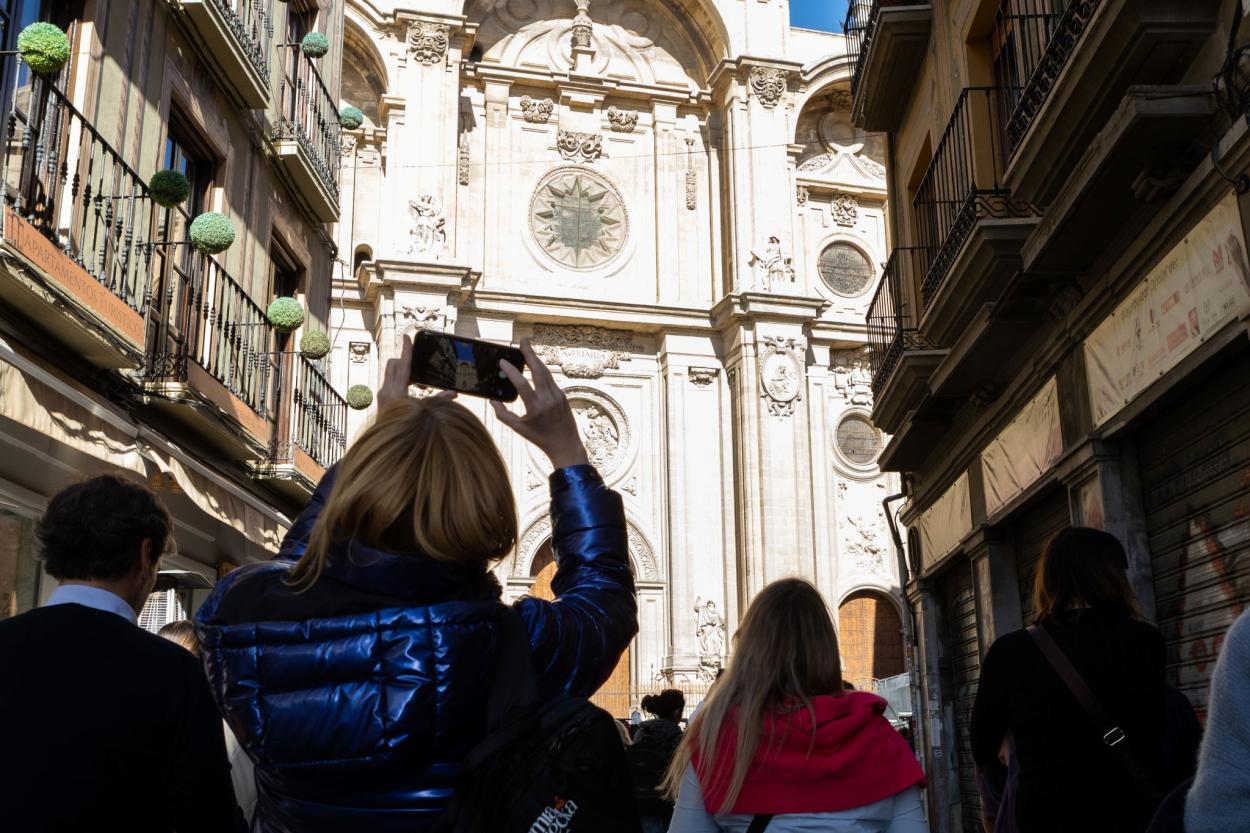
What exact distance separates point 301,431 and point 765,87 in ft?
58.8

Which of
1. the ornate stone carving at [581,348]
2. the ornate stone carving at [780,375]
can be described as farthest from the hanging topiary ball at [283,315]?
the ornate stone carving at [780,375]

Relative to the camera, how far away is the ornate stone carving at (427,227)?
983 inches

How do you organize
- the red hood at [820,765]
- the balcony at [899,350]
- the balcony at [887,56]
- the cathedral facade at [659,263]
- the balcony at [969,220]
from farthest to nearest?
the cathedral facade at [659,263]
the balcony at [887,56]
the balcony at [899,350]
the balcony at [969,220]
the red hood at [820,765]

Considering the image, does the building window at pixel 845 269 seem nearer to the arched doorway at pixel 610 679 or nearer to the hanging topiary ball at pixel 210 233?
the arched doorway at pixel 610 679

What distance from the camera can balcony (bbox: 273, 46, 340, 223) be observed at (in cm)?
1302

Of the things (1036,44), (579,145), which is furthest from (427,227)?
(1036,44)

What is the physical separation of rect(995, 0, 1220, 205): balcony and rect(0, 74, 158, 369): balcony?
5587 millimetres

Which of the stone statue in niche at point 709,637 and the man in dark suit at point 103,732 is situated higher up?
the stone statue in niche at point 709,637

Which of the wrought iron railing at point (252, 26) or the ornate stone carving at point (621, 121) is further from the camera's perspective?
the ornate stone carving at point (621, 121)

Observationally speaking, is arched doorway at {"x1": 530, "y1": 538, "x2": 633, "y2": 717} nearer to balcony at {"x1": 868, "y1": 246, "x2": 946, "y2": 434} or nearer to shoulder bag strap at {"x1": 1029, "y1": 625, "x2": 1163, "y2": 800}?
balcony at {"x1": 868, "y1": 246, "x2": 946, "y2": 434}

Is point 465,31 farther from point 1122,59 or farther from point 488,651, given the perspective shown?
point 488,651

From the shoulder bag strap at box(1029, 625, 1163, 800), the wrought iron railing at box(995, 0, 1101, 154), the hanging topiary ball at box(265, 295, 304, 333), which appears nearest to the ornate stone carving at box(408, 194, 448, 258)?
Result: the hanging topiary ball at box(265, 295, 304, 333)

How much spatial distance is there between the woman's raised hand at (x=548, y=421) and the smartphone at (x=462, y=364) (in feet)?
0.38

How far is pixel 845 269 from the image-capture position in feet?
96.9
